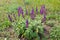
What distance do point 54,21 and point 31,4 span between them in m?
1.39

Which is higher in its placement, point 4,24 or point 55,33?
point 4,24

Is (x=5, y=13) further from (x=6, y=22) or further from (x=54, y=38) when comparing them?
(x=54, y=38)

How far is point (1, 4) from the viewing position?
677cm

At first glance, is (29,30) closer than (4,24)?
Yes

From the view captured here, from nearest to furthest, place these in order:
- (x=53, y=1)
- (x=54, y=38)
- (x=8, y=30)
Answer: (x=54, y=38) → (x=8, y=30) → (x=53, y=1)

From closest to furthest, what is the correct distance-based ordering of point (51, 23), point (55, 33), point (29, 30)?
point (29, 30) → point (55, 33) → point (51, 23)

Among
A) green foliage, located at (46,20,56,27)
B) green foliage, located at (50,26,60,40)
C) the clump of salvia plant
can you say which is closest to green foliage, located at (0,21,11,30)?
the clump of salvia plant

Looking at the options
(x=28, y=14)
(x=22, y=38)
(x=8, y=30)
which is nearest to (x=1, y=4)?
(x=28, y=14)

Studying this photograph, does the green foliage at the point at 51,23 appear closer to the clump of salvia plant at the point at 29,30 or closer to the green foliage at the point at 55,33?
the green foliage at the point at 55,33

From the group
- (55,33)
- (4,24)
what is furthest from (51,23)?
(4,24)

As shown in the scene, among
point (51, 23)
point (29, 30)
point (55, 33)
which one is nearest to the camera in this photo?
point (29, 30)

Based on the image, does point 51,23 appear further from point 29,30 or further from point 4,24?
point 4,24

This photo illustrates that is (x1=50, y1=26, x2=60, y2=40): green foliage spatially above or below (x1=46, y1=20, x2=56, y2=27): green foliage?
below

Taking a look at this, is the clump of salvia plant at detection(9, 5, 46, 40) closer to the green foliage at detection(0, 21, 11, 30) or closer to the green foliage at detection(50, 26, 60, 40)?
the green foliage at detection(50, 26, 60, 40)
